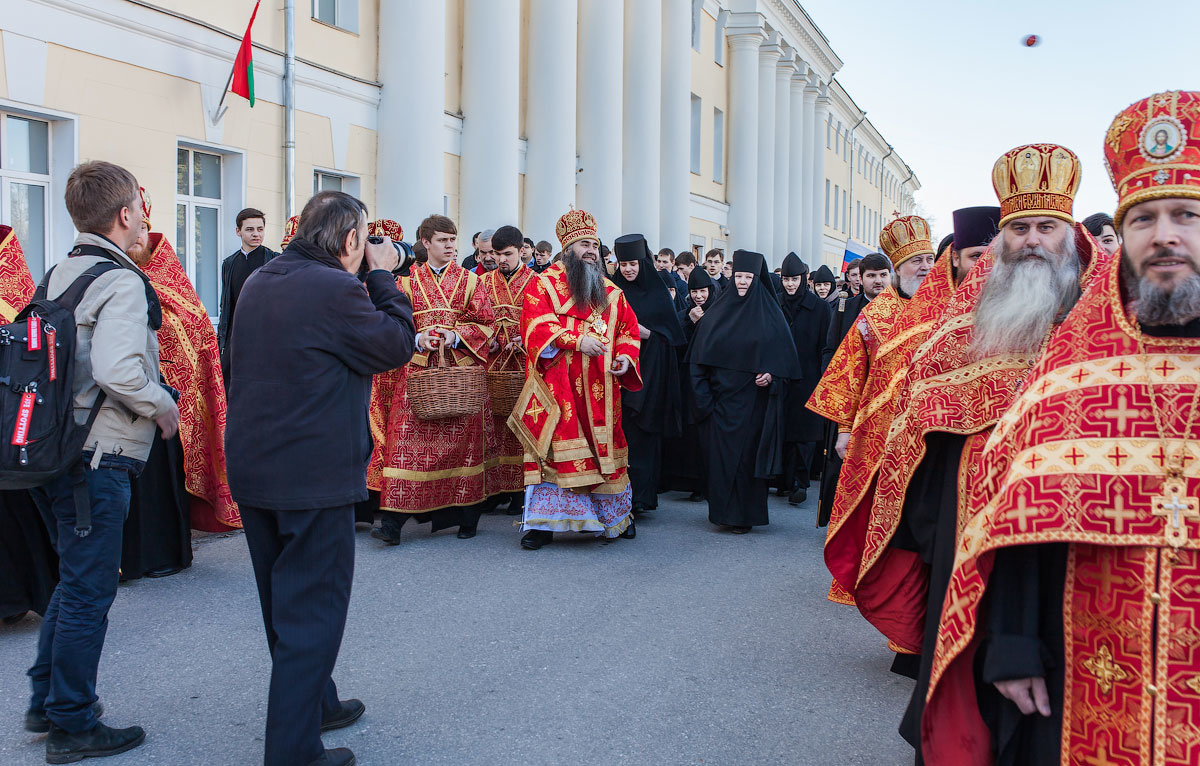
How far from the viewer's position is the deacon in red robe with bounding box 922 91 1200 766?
6.86 feet

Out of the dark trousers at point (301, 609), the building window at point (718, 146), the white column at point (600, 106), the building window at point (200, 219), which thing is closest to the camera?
the dark trousers at point (301, 609)

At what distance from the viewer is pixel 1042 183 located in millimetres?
3219

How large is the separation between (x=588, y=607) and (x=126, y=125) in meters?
7.13

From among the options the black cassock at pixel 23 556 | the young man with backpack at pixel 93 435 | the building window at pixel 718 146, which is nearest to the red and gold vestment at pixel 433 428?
the black cassock at pixel 23 556

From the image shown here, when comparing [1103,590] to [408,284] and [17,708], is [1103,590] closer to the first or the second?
[17,708]

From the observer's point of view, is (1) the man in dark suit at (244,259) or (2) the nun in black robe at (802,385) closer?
(1) the man in dark suit at (244,259)

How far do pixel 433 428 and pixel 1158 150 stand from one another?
5399 millimetres

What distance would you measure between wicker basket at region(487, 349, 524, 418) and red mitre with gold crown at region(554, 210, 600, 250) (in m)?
1.00

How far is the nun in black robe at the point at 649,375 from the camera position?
7.96 meters

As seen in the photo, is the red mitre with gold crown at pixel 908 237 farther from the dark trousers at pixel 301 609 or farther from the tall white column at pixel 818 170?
the tall white column at pixel 818 170

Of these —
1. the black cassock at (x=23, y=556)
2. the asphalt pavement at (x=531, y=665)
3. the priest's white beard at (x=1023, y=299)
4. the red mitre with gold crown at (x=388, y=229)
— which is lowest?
the asphalt pavement at (x=531, y=665)

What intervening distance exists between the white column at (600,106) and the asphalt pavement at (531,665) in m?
12.3

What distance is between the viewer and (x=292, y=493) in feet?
10.4

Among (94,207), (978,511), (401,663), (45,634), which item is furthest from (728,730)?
(94,207)
